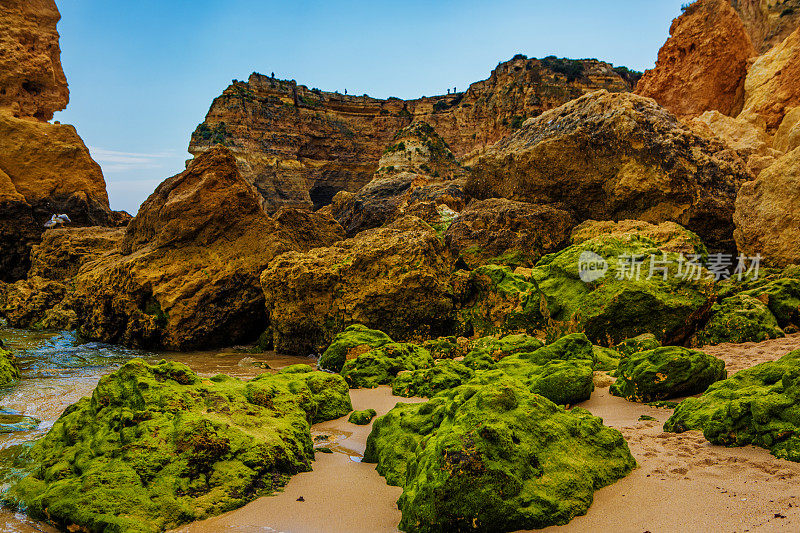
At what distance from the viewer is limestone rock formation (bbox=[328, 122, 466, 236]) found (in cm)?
1284

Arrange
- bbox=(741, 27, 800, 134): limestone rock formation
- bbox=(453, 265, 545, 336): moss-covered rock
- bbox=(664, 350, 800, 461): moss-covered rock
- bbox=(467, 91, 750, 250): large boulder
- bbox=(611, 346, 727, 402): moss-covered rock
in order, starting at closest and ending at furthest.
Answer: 1. bbox=(664, 350, 800, 461): moss-covered rock
2. bbox=(611, 346, 727, 402): moss-covered rock
3. bbox=(453, 265, 545, 336): moss-covered rock
4. bbox=(467, 91, 750, 250): large boulder
5. bbox=(741, 27, 800, 134): limestone rock formation

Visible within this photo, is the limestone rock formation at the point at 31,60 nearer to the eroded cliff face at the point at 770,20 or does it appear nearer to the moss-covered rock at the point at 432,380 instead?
the moss-covered rock at the point at 432,380

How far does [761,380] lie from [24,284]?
13.5 m

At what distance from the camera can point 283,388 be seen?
409cm

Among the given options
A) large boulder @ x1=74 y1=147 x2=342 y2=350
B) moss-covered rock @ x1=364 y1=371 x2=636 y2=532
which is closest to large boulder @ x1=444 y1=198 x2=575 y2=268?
large boulder @ x1=74 y1=147 x2=342 y2=350

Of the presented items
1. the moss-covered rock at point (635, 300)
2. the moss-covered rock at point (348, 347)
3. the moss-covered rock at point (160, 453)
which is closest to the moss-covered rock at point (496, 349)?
the moss-covered rock at point (635, 300)

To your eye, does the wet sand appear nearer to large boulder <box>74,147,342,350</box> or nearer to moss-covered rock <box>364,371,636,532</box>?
moss-covered rock <box>364,371,636,532</box>

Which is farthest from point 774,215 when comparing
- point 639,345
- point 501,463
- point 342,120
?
point 342,120

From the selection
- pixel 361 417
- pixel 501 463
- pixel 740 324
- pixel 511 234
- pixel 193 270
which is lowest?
pixel 361 417

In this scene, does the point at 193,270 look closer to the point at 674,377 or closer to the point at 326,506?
the point at 326,506

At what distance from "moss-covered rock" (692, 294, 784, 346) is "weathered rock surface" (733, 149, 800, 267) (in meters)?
2.22

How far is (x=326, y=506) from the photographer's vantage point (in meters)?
2.60

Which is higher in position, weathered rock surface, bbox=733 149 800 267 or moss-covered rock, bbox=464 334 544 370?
weathered rock surface, bbox=733 149 800 267

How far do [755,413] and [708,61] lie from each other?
851 inches
